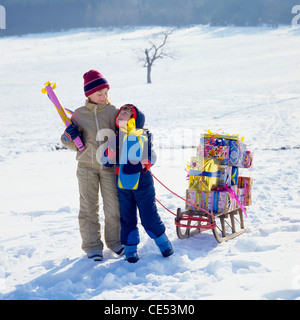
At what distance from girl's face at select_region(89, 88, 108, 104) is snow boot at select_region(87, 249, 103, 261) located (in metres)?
1.42

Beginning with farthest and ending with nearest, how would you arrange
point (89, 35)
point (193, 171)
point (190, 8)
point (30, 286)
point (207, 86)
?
1. point (190, 8)
2. point (89, 35)
3. point (207, 86)
4. point (193, 171)
5. point (30, 286)

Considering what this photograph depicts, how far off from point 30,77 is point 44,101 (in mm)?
12621

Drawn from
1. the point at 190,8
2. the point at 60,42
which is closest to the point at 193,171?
the point at 60,42

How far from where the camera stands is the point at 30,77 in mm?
37094

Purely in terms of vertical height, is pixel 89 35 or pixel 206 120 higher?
pixel 89 35

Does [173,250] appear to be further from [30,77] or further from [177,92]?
[30,77]

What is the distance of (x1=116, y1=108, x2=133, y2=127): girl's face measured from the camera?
386 centimetres

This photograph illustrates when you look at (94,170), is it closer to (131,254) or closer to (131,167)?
(131,167)

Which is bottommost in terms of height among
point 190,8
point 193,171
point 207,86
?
point 193,171

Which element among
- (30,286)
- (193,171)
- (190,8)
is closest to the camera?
(30,286)

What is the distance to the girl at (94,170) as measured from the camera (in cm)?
397

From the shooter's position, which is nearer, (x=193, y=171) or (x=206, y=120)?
(x=193, y=171)

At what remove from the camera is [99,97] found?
3.97 m

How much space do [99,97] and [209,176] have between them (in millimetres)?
1444
